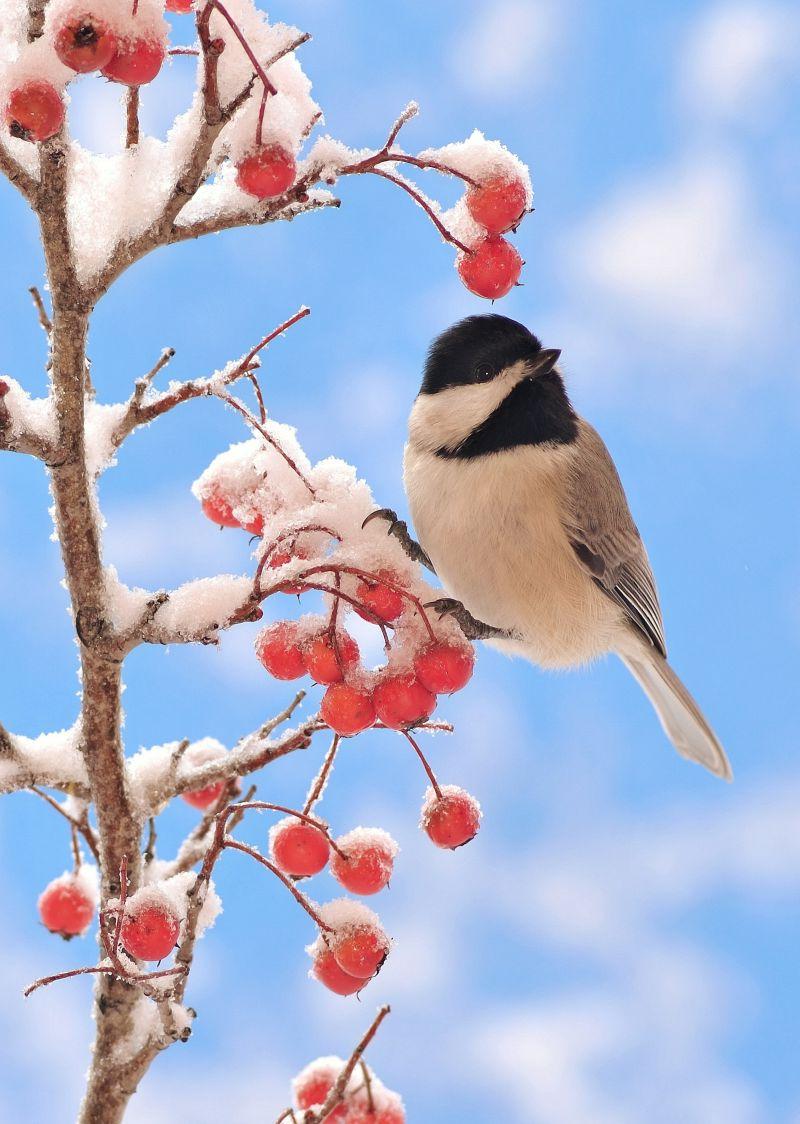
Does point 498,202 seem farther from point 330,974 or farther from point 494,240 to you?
point 330,974

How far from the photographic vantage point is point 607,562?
8.23 feet

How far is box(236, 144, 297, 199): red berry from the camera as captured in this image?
134 centimetres

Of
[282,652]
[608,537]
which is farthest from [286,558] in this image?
[608,537]

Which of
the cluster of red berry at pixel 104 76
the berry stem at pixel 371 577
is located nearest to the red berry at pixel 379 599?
the berry stem at pixel 371 577

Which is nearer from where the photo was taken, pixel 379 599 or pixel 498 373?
pixel 379 599

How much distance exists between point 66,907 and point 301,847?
2.34ft

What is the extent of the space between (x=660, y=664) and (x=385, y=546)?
143 cm

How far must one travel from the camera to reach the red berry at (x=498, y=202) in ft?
4.99

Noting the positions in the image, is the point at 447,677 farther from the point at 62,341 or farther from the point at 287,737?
the point at 62,341

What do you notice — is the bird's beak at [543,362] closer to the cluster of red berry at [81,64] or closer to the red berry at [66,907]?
the cluster of red berry at [81,64]

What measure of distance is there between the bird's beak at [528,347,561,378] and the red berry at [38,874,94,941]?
4.38 feet

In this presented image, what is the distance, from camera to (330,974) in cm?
162

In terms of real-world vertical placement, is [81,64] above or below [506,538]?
below

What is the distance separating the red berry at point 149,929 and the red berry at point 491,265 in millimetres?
949
